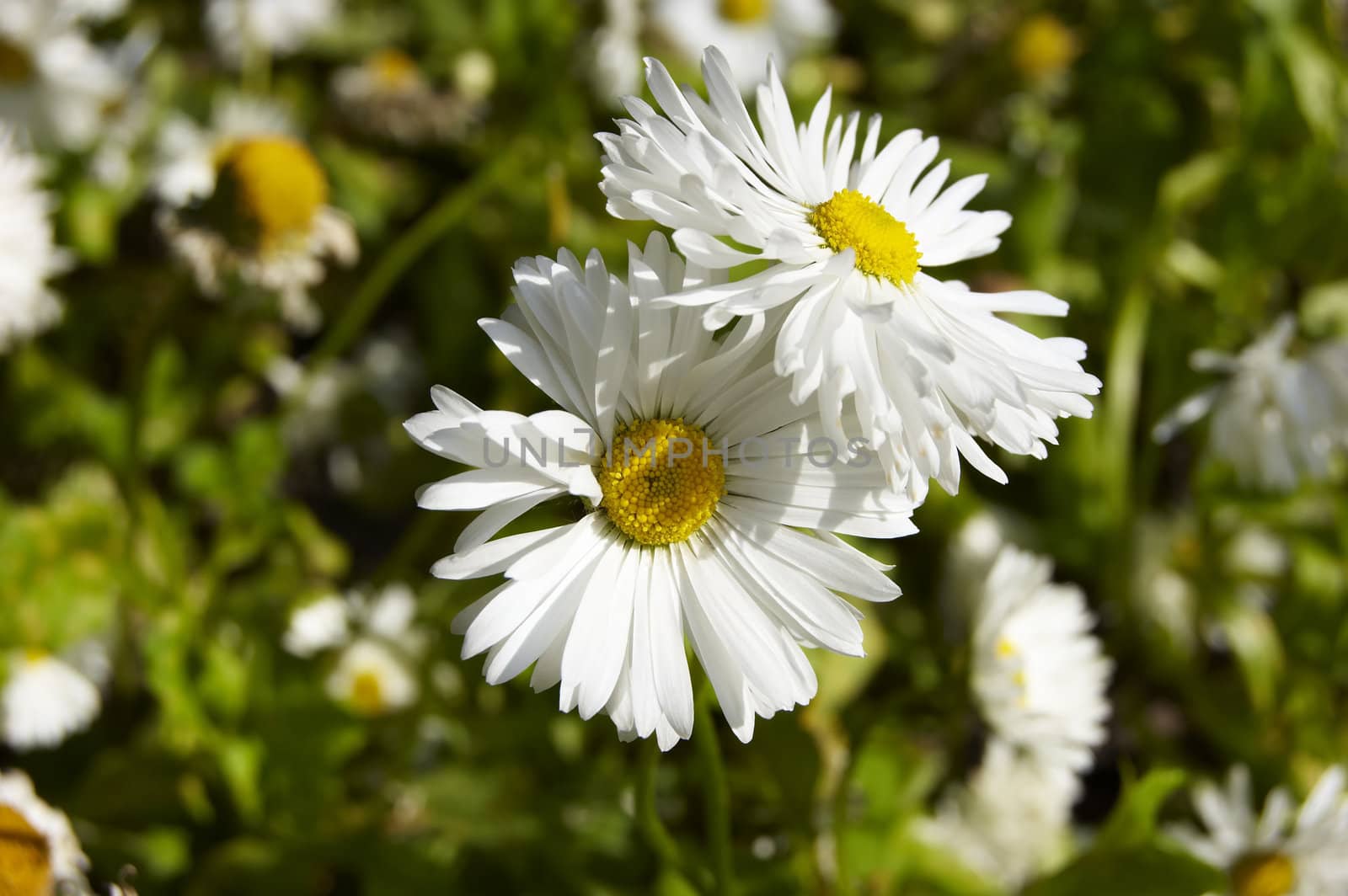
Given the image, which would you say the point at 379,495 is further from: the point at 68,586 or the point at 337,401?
the point at 68,586

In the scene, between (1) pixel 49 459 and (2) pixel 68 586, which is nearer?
(2) pixel 68 586

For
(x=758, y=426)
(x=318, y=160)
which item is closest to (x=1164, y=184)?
(x=758, y=426)

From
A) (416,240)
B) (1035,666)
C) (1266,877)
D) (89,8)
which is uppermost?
(89,8)

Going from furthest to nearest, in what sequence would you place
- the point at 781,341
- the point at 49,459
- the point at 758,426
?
the point at 49,459
the point at 758,426
the point at 781,341

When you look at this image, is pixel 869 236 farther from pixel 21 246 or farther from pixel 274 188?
pixel 21 246

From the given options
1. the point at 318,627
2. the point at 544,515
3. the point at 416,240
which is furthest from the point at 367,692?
the point at 416,240

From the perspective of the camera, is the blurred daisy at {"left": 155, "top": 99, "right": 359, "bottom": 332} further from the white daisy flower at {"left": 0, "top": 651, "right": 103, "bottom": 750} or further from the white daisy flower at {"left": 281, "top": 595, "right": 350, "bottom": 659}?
the white daisy flower at {"left": 0, "top": 651, "right": 103, "bottom": 750}

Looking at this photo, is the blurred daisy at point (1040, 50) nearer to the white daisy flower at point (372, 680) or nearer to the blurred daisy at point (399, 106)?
the blurred daisy at point (399, 106)
